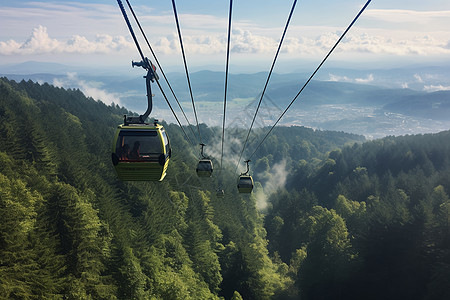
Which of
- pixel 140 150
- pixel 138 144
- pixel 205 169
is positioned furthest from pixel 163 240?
pixel 138 144

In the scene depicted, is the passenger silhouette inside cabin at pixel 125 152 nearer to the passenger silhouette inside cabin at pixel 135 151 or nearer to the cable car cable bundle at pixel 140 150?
the cable car cable bundle at pixel 140 150

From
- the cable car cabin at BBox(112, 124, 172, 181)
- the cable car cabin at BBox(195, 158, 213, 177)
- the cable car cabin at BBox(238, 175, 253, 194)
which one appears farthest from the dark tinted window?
the cable car cabin at BBox(238, 175, 253, 194)

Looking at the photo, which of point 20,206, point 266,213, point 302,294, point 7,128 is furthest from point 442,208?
point 266,213

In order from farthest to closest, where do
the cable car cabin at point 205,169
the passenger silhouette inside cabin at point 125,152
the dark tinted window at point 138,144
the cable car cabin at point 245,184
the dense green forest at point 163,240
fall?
the dense green forest at point 163,240 < the cable car cabin at point 245,184 < the cable car cabin at point 205,169 < the passenger silhouette inside cabin at point 125,152 < the dark tinted window at point 138,144

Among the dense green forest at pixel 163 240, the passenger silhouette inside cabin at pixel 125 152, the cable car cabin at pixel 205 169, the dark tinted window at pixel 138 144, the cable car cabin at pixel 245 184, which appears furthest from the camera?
the dense green forest at pixel 163 240

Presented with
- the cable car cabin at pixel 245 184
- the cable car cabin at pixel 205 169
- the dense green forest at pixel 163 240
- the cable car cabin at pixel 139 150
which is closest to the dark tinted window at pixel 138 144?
the cable car cabin at pixel 139 150

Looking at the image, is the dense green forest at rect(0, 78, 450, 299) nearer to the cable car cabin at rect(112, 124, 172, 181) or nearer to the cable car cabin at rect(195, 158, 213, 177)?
the cable car cabin at rect(195, 158, 213, 177)

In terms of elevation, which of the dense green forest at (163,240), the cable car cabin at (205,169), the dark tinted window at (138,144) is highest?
the dark tinted window at (138,144)

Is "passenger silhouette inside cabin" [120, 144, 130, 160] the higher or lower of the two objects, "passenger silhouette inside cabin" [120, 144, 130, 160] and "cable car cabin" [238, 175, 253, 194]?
the higher

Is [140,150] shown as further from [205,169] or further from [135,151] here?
[205,169]
